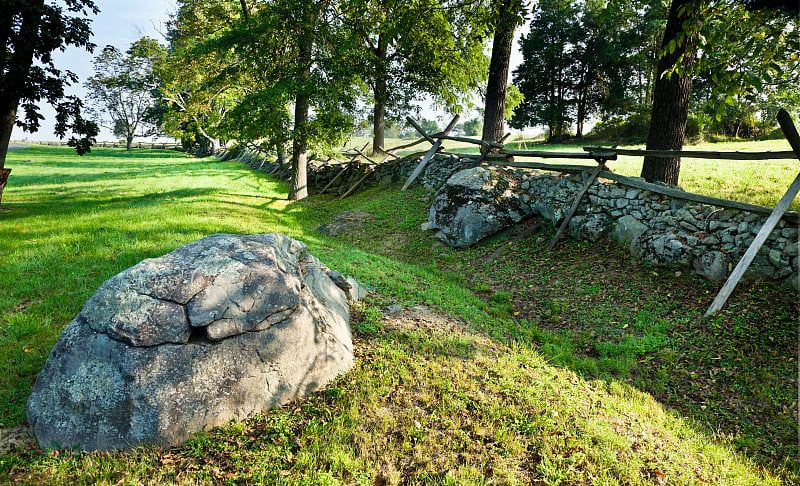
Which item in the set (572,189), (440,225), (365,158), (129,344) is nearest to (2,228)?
(129,344)

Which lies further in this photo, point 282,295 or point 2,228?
point 2,228

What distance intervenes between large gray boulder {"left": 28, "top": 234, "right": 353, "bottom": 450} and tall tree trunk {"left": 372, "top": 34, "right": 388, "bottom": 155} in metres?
13.4

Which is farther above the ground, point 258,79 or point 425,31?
point 425,31

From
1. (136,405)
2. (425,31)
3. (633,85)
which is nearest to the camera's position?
(136,405)

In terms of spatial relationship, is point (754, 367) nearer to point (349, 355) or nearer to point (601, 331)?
point (601, 331)

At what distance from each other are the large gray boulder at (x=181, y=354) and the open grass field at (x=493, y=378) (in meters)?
0.19

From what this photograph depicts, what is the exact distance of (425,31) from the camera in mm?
14406

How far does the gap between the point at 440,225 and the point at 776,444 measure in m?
7.19

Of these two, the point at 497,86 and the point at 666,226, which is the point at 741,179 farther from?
the point at 497,86

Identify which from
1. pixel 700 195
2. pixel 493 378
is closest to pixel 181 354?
pixel 493 378

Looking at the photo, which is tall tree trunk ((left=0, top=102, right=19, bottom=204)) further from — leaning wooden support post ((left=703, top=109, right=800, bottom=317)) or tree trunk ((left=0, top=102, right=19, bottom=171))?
leaning wooden support post ((left=703, top=109, right=800, bottom=317))

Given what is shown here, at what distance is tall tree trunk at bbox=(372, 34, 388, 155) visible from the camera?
15.6m

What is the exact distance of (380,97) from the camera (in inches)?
696

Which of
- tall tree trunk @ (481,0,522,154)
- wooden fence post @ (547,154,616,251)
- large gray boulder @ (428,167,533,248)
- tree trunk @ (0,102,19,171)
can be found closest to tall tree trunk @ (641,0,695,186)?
wooden fence post @ (547,154,616,251)
